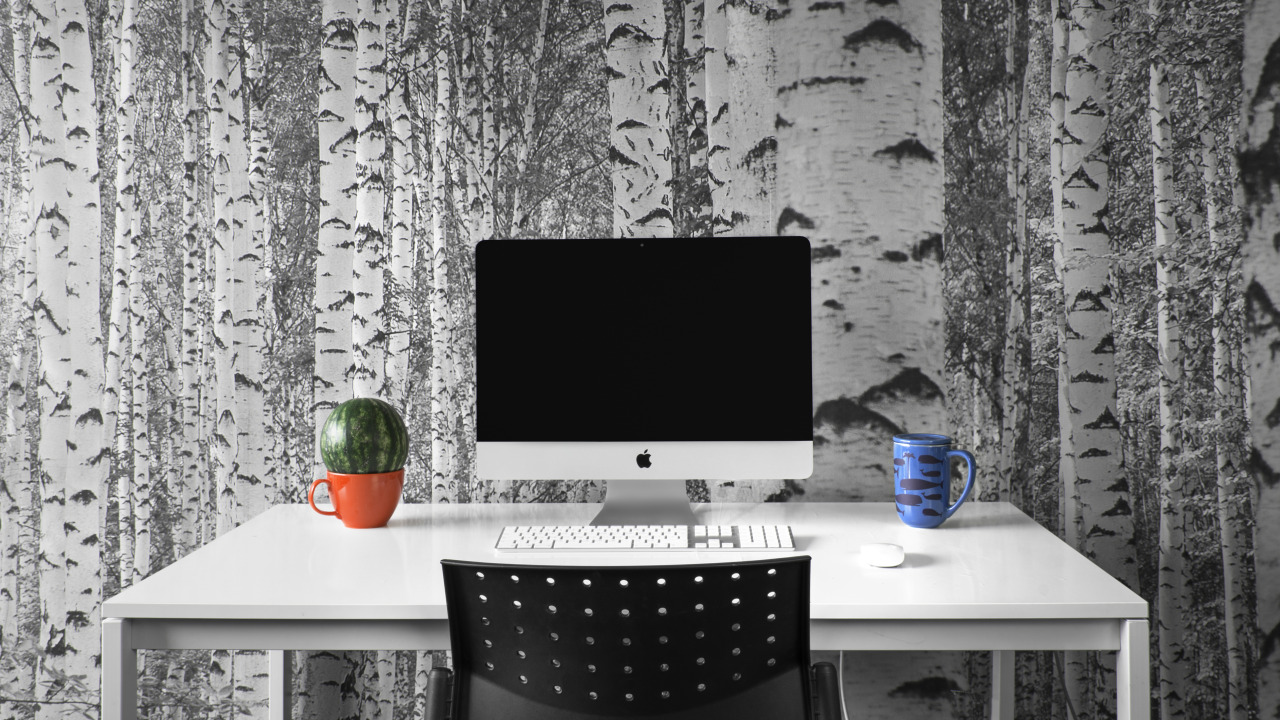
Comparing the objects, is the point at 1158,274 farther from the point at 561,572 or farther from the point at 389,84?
the point at 389,84

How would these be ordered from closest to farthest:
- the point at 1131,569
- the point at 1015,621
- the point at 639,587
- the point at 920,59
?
the point at 639,587 → the point at 1015,621 → the point at 920,59 → the point at 1131,569

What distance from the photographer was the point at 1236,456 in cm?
211

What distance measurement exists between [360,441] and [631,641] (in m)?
0.88

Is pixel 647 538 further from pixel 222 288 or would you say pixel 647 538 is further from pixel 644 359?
pixel 222 288

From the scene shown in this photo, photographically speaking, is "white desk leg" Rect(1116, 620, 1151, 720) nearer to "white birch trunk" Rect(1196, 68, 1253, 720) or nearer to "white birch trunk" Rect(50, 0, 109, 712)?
"white birch trunk" Rect(1196, 68, 1253, 720)

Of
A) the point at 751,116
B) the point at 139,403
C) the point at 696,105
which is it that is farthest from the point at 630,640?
the point at 139,403

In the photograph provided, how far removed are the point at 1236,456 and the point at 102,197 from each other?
9.94ft

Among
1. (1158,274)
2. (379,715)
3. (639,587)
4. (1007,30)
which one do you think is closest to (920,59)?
(1007,30)

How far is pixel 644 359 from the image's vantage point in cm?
166

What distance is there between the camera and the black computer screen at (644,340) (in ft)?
5.43

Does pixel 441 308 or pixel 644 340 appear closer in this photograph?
pixel 644 340

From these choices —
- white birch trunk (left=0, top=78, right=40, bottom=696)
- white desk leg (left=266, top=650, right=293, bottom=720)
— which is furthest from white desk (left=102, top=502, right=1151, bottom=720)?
white birch trunk (left=0, top=78, right=40, bottom=696)

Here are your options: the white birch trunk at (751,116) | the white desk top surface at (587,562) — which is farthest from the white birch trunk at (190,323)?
the white birch trunk at (751,116)

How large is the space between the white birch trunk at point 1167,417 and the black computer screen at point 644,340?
3.63 feet
